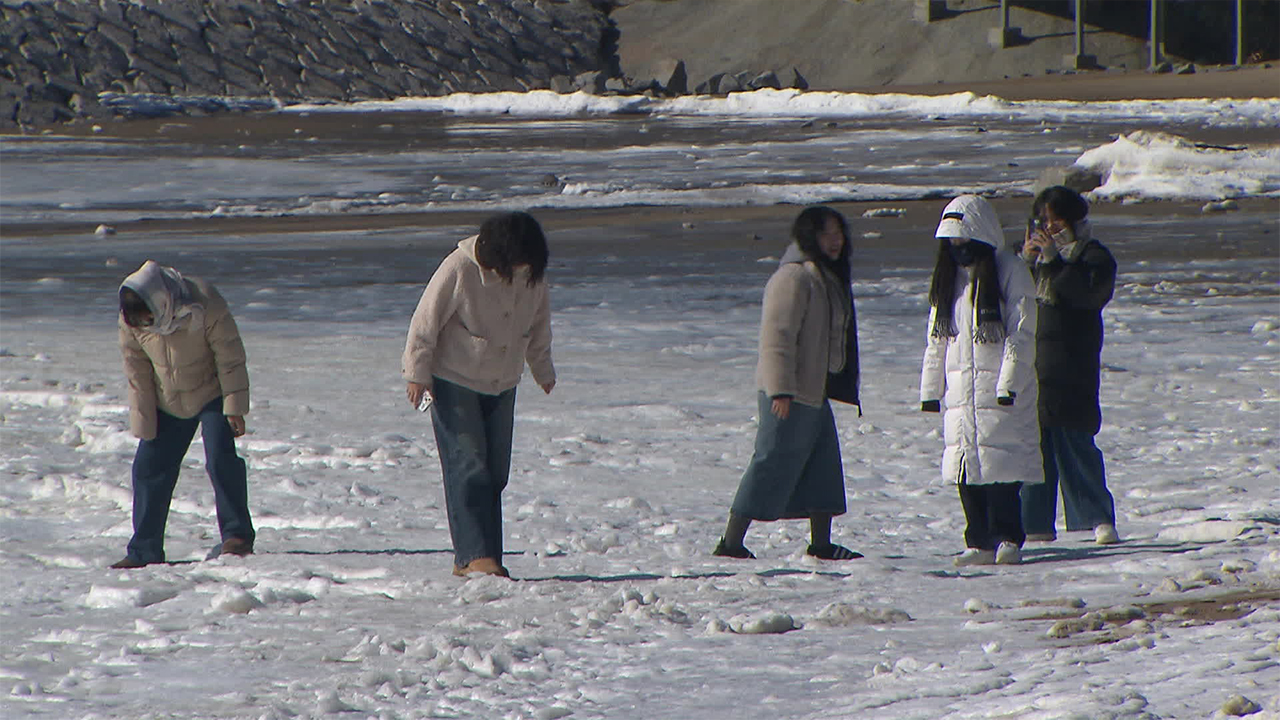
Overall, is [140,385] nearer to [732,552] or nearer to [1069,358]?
[732,552]

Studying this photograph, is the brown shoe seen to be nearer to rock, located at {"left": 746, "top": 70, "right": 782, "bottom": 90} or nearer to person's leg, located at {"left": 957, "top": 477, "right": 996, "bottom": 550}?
person's leg, located at {"left": 957, "top": 477, "right": 996, "bottom": 550}

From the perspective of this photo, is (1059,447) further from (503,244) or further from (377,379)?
(377,379)

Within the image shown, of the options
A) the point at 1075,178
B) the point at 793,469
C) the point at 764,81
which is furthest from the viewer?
the point at 764,81

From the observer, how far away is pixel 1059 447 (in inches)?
269

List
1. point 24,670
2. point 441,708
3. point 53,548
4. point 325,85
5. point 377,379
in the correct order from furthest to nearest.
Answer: point 325,85, point 377,379, point 53,548, point 24,670, point 441,708

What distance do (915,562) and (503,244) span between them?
1.86 meters

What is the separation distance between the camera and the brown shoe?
6770mm

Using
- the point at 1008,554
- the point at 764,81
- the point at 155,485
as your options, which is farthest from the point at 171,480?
the point at 764,81

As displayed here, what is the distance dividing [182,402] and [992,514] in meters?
2.96

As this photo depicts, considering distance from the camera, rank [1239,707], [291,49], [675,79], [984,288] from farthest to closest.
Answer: [291,49] → [675,79] → [984,288] → [1239,707]

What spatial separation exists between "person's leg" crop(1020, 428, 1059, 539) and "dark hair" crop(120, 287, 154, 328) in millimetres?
3251

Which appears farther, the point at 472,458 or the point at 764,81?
the point at 764,81

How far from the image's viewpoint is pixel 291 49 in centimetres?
5350

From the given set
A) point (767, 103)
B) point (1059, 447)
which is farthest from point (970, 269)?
point (767, 103)
